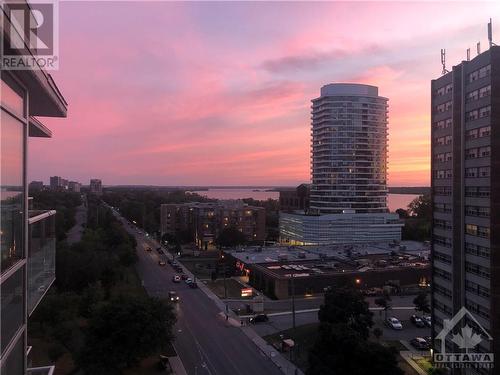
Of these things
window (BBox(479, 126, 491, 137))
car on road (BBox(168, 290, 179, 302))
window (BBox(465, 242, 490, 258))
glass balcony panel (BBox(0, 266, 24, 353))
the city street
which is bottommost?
the city street

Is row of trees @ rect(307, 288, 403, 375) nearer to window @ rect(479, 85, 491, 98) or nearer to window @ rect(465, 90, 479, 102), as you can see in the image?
window @ rect(479, 85, 491, 98)

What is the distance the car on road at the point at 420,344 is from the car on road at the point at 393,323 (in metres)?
3.45

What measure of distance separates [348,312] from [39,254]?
907 inches

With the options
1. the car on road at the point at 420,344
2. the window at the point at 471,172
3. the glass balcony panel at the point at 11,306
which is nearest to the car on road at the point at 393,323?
the car on road at the point at 420,344

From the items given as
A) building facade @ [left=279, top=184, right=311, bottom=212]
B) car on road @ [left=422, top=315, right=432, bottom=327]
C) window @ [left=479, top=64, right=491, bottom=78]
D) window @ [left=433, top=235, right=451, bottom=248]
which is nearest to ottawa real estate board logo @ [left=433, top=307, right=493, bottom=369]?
window @ [left=433, top=235, right=451, bottom=248]

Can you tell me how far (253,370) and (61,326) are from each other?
10.7 metres

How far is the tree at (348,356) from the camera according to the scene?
18.6 m

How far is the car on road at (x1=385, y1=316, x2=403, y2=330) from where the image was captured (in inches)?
1262

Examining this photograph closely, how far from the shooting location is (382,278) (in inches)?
1767

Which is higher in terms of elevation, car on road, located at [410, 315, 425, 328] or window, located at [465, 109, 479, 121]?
window, located at [465, 109, 479, 121]

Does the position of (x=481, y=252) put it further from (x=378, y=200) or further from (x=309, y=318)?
(x=378, y=200)

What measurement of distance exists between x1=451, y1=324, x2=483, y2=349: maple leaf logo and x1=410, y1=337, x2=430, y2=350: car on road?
465cm

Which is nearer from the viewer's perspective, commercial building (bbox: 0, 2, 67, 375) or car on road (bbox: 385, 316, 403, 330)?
commercial building (bbox: 0, 2, 67, 375)

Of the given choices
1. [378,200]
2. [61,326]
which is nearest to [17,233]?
[61,326]
